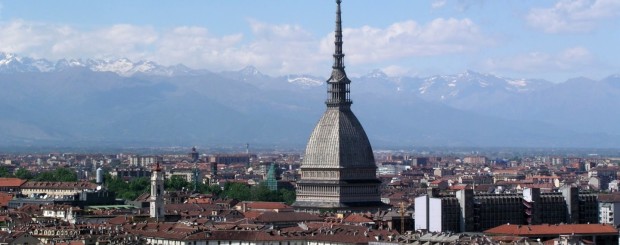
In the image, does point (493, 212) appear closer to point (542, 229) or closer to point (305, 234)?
point (542, 229)

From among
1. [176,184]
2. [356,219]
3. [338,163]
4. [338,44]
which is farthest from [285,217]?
[176,184]

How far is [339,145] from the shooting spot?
4427 inches

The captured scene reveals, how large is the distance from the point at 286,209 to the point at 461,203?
20.8 meters

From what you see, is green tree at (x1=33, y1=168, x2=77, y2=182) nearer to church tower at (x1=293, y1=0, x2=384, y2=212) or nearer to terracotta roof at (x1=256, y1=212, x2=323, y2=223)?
church tower at (x1=293, y1=0, x2=384, y2=212)

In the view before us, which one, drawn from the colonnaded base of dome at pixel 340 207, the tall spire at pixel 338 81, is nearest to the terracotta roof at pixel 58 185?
the tall spire at pixel 338 81

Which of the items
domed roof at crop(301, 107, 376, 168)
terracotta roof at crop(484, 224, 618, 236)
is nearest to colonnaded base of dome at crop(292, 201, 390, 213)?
domed roof at crop(301, 107, 376, 168)

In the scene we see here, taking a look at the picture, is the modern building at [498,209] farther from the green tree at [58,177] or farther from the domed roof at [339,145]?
the green tree at [58,177]

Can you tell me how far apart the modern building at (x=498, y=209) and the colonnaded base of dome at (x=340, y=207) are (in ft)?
42.6

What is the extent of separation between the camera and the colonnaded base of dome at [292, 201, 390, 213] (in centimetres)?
10938

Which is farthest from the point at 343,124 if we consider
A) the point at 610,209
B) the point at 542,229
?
the point at 542,229

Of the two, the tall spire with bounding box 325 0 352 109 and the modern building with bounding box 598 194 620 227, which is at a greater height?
the tall spire with bounding box 325 0 352 109

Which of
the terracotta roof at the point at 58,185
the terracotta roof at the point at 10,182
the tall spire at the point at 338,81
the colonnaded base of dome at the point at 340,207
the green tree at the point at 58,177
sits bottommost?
the colonnaded base of dome at the point at 340,207

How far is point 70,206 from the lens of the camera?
353ft

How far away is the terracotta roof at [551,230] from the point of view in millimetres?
84688
